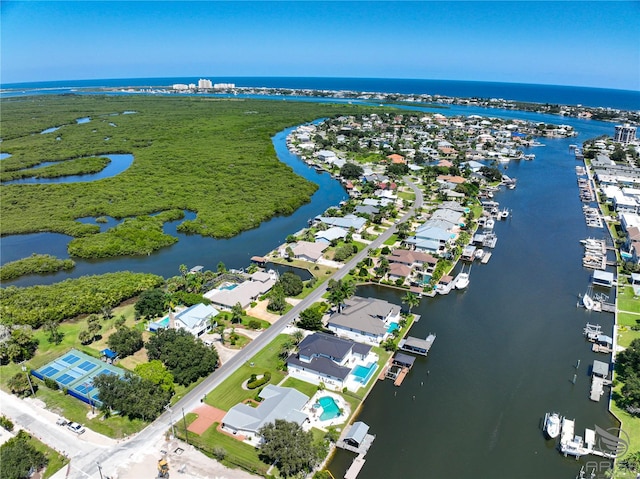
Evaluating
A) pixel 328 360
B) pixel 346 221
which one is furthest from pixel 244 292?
pixel 346 221

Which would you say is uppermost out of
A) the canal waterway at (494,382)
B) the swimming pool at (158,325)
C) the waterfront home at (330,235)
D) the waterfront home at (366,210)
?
the waterfront home at (366,210)

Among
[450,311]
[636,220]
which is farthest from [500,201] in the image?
[450,311]

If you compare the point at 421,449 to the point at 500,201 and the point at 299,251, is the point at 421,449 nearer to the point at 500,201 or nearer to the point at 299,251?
the point at 299,251

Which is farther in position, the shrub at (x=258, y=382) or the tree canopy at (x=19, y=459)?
the shrub at (x=258, y=382)

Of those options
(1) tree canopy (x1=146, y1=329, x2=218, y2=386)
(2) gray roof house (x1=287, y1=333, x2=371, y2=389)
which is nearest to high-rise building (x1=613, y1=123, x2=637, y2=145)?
(2) gray roof house (x1=287, y1=333, x2=371, y2=389)

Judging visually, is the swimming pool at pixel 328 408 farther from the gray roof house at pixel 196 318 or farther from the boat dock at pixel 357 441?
the gray roof house at pixel 196 318

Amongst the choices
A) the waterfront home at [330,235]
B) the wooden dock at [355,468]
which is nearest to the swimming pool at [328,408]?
the wooden dock at [355,468]

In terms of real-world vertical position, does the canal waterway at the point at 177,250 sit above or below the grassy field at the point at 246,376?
above

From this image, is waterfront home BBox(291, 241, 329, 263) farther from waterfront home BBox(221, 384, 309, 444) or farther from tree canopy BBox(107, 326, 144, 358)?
waterfront home BBox(221, 384, 309, 444)
